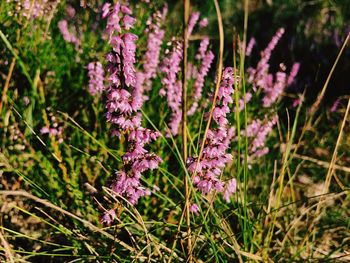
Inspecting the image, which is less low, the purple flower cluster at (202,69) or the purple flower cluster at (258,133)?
the purple flower cluster at (202,69)

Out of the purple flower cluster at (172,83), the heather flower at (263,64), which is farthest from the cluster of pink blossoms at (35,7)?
the heather flower at (263,64)

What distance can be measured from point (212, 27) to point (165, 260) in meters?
3.83

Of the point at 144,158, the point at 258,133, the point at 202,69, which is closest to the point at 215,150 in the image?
the point at 144,158

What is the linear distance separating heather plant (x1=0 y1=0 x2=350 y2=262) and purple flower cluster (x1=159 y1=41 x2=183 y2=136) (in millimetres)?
11

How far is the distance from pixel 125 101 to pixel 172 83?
1011 mm

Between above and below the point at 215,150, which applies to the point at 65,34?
above

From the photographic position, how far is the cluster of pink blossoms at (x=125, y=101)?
1.37 meters

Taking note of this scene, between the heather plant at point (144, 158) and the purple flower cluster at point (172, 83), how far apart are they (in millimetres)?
11

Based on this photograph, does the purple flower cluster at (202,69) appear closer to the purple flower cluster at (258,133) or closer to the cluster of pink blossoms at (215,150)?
the purple flower cluster at (258,133)

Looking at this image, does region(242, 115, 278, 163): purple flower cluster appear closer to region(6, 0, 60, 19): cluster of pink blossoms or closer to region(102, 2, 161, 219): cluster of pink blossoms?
region(102, 2, 161, 219): cluster of pink blossoms

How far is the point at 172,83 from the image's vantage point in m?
2.46

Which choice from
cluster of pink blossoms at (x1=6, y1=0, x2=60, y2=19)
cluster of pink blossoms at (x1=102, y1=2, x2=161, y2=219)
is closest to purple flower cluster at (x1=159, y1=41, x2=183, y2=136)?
cluster of pink blossoms at (x1=102, y1=2, x2=161, y2=219)

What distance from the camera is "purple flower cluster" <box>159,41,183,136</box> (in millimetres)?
2137

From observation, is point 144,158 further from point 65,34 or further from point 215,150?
point 65,34
